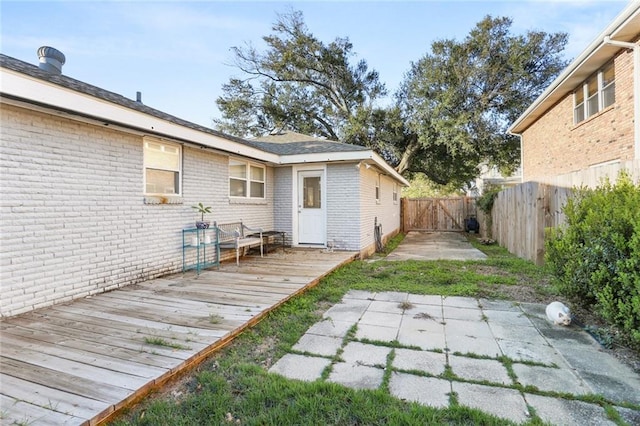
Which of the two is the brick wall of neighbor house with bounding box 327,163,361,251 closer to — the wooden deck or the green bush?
the wooden deck

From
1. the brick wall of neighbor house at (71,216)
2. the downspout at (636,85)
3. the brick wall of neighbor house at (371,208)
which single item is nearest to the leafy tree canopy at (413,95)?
the brick wall of neighbor house at (371,208)

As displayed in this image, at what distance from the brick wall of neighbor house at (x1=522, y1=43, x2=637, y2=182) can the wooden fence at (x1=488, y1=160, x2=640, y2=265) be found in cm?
88

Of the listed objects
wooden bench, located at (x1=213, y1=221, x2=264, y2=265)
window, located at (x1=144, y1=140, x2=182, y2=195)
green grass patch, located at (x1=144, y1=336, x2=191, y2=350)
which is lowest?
green grass patch, located at (x1=144, y1=336, x2=191, y2=350)

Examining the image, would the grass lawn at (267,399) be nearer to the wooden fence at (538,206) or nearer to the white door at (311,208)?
the wooden fence at (538,206)

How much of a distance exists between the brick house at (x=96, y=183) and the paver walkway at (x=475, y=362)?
324 cm

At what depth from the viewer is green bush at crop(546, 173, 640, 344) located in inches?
107

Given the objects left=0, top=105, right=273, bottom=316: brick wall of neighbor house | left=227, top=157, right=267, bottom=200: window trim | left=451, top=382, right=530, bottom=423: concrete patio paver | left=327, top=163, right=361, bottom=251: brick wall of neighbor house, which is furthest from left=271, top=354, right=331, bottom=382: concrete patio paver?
left=327, top=163, right=361, bottom=251: brick wall of neighbor house

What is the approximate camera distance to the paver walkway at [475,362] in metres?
2.14

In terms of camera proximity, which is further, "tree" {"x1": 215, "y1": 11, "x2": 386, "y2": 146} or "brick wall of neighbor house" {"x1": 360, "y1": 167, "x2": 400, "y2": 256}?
"tree" {"x1": 215, "y1": 11, "x2": 386, "y2": 146}

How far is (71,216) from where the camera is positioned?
4160 millimetres

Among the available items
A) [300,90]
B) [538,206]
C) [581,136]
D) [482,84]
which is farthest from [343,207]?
[300,90]

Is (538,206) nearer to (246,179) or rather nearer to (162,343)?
(246,179)

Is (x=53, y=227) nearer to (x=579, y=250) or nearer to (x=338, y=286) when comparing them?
(x=338, y=286)

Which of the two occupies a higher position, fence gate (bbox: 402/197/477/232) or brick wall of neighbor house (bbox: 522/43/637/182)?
brick wall of neighbor house (bbox: 522/43/637/182)
